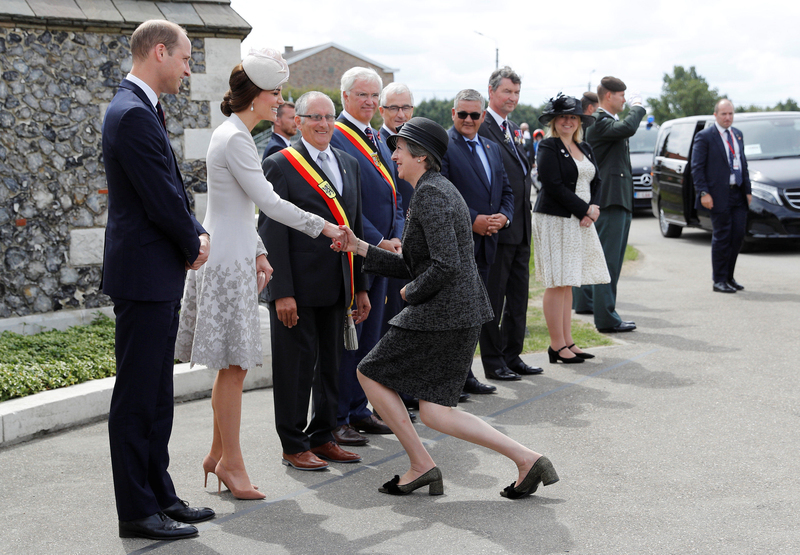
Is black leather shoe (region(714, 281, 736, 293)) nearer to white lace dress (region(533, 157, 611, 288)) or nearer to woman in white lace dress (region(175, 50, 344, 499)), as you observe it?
white lace dress (region(533, 157, 611, 288))

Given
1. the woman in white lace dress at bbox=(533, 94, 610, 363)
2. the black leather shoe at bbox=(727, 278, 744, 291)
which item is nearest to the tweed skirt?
the woman in white lace dress at bbox=(533, 94, 610, 363)

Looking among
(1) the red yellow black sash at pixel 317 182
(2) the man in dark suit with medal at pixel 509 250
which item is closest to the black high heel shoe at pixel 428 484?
(1) the red yellow black sash at pixel 317 182

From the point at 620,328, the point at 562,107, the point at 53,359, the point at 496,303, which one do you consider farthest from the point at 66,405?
the point at 620,328

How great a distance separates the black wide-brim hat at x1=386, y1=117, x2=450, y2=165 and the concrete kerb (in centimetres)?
300

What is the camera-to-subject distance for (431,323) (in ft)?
14.0

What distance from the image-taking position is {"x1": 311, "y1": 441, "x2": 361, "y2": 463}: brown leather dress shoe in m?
5.09

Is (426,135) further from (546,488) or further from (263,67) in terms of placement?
(546,488)

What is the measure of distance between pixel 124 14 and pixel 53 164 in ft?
4.97

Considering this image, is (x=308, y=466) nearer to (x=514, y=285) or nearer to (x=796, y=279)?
(x=514, y=285)

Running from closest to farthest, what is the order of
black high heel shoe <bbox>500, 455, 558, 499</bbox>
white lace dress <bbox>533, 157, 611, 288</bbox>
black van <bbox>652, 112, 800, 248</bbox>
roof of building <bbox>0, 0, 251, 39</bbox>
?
1. black high heel shoe <bbox>500, 455, 558, 499</bbox>
2. roof of building <bbox>0, 0, 251, 39</bbox>
3. white lace dress <bbox>533, 157, 611, 288</bbox>
4. black van <bbox>652, 112, 800, 248</bbox>

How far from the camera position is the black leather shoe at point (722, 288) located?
1060 centimetres

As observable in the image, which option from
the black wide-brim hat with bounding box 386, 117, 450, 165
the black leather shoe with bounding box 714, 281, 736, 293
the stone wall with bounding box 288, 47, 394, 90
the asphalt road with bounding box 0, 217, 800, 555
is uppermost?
the stone wall with bounding box 288, 47, 394, 90

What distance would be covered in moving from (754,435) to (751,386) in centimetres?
127

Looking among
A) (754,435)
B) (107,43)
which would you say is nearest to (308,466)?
(754,435)
